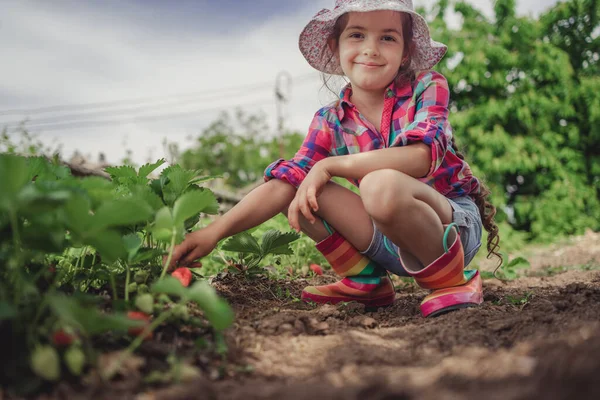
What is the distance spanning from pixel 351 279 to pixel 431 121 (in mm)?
713

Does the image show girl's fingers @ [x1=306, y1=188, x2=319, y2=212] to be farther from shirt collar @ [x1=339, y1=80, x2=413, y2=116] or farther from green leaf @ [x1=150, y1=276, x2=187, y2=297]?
green leaf @ [x1=150, y1=276, x2=187, y2=297]

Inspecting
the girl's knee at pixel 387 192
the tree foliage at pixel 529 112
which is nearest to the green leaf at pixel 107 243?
A: the girl's knee at pixel 387 192

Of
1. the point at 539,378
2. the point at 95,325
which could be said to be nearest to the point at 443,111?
the point at 539,378

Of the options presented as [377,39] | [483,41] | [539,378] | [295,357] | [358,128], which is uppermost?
[483,41]

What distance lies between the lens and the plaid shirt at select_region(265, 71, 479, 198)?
1790 mm

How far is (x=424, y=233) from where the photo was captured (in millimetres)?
1758

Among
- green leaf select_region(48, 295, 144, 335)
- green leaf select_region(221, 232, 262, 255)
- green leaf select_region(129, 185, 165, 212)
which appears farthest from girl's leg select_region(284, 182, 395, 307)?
green leaf select_region(48, 295, 144, 335)

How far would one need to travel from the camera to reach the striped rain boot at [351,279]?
206cm

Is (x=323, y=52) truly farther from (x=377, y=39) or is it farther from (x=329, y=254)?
Result: (x=329, y=254)

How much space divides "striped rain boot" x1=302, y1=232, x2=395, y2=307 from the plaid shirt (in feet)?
1.07

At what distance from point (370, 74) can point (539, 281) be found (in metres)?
1.69

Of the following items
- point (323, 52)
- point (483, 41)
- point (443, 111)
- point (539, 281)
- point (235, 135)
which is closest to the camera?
point (443, 111)

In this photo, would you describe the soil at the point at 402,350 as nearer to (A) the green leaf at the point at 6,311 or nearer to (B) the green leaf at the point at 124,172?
(A) the green leaf at the point at 6,311

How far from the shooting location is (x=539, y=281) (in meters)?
2.89
